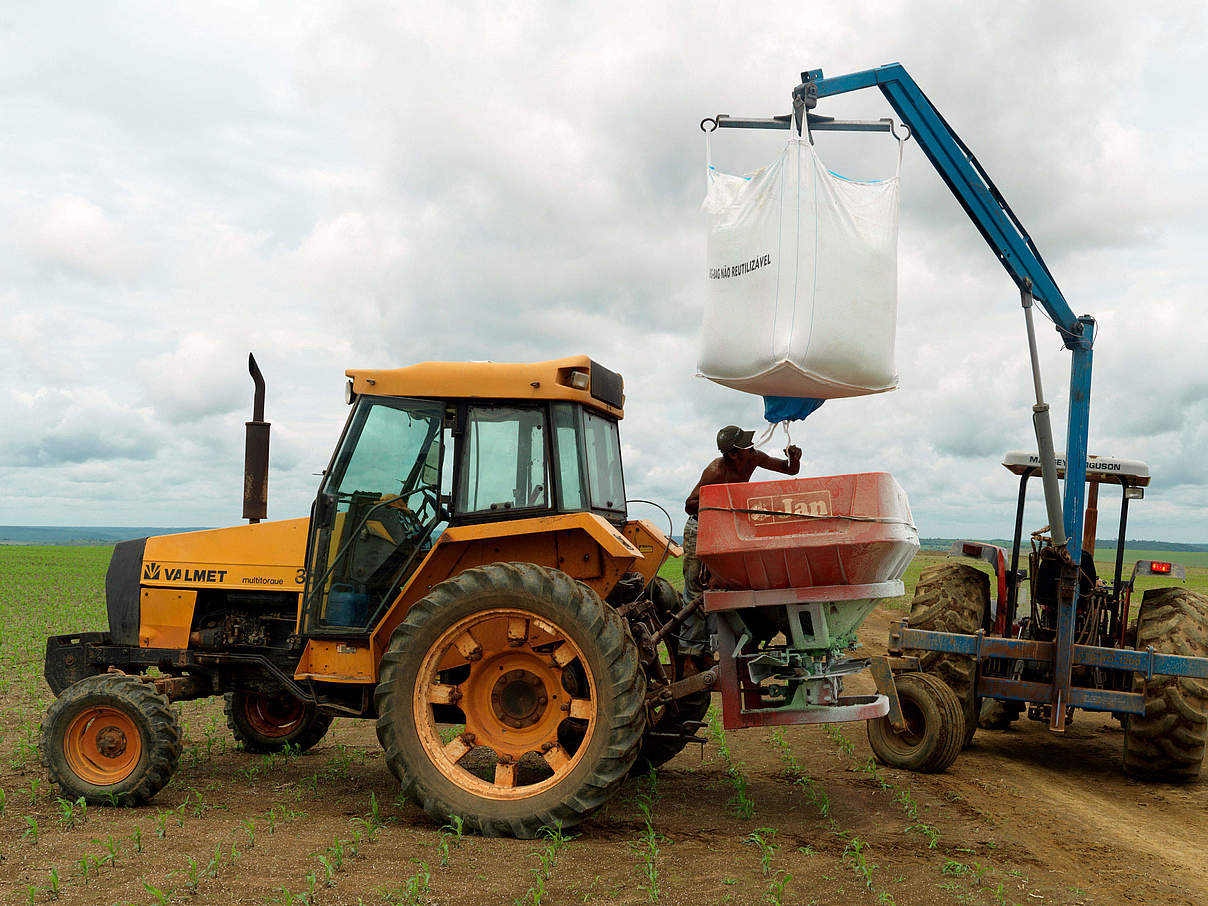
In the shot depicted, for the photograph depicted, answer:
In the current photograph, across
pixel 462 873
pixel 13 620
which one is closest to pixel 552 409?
pixel 462 873

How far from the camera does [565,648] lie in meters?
5.51

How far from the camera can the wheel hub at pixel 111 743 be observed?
5.99 metres

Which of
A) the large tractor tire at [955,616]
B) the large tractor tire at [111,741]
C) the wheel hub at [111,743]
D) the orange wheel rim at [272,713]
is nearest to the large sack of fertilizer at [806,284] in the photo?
the large tractor tire at [955,616]

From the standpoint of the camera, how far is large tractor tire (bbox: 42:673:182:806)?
19.2 feet

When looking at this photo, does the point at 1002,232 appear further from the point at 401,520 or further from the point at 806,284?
the point at 401,520

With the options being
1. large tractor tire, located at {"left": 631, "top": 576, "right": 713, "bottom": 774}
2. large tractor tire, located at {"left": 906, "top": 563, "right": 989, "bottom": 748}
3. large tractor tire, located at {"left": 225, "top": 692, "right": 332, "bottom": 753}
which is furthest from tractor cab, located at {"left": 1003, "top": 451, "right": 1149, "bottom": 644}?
Result: large tractor tire, located at {"left": 225, "top": 692, "right": 332, "bottom": 753}

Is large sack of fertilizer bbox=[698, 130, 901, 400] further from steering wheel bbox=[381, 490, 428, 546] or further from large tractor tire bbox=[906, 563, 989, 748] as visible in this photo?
large tractor tire bbox=[906, 563, 989, 748]

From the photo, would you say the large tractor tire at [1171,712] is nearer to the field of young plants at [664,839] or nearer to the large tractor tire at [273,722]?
the field of young plants at [664,839]

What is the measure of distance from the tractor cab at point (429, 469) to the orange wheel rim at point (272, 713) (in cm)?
180

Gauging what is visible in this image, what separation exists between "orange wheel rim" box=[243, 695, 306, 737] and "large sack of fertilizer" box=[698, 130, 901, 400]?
413cm

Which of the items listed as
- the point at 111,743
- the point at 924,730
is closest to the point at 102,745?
the point at 111,743

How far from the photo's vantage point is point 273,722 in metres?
7.69

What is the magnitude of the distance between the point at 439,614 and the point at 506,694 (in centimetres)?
62

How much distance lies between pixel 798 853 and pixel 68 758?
13.8ft
